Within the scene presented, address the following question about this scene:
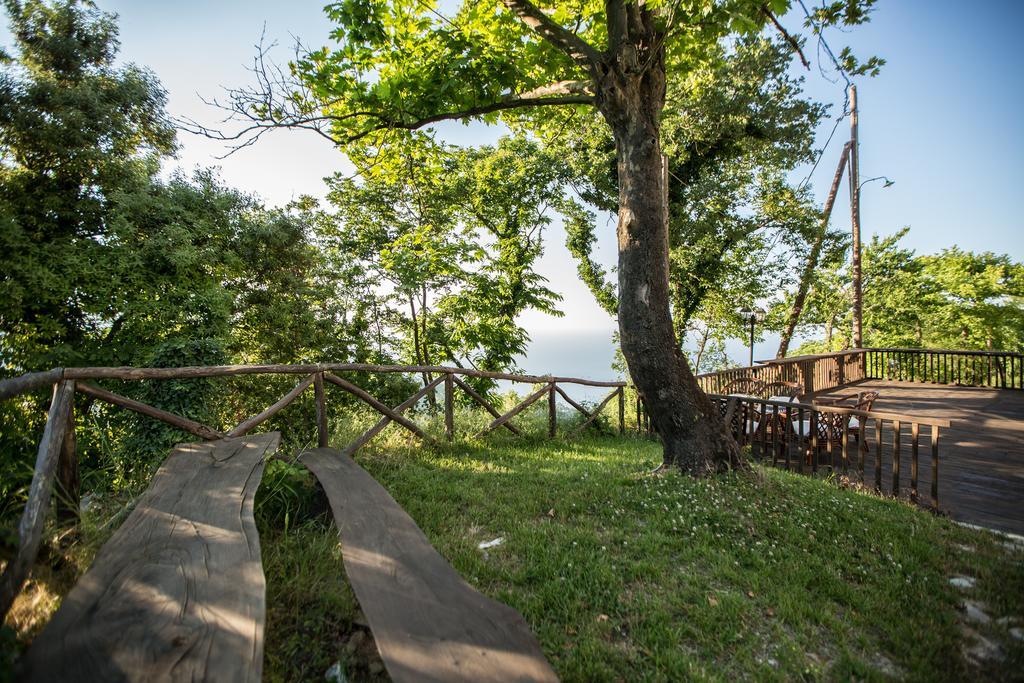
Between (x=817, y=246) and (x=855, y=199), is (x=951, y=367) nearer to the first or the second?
(x=817, y=246)

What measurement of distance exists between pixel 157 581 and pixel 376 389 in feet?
34.2

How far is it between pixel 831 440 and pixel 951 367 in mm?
13480

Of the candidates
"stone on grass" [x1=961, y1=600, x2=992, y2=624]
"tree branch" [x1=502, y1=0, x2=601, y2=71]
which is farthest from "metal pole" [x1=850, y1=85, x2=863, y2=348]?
"stone on grass" [x1=961, y1=600, x2=992, y2=624]

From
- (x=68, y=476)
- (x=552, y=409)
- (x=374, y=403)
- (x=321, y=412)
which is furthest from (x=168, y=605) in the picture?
(x=552, y=409)

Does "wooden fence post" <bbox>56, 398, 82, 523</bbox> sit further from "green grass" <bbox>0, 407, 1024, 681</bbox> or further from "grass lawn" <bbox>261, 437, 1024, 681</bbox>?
"grass lawn" <bbox>261, 437, 1024, 681</bbox>

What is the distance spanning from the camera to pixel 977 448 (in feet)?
25.3

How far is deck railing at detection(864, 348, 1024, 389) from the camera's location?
13734mm

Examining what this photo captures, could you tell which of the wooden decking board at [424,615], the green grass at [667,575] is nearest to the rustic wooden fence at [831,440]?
the green grass at [667,575]

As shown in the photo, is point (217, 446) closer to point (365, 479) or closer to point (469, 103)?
point (365, 479)

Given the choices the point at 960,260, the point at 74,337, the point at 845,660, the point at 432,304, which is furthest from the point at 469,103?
the point at 960,260

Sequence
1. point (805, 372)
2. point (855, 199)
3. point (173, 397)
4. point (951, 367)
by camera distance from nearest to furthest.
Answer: point (173, 397) → point (805, 372) → point (951, 367) → point (855, 199)

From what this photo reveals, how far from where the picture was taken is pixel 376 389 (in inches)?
465

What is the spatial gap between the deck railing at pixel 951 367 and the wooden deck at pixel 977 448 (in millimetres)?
917

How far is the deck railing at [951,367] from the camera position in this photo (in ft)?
45.1
